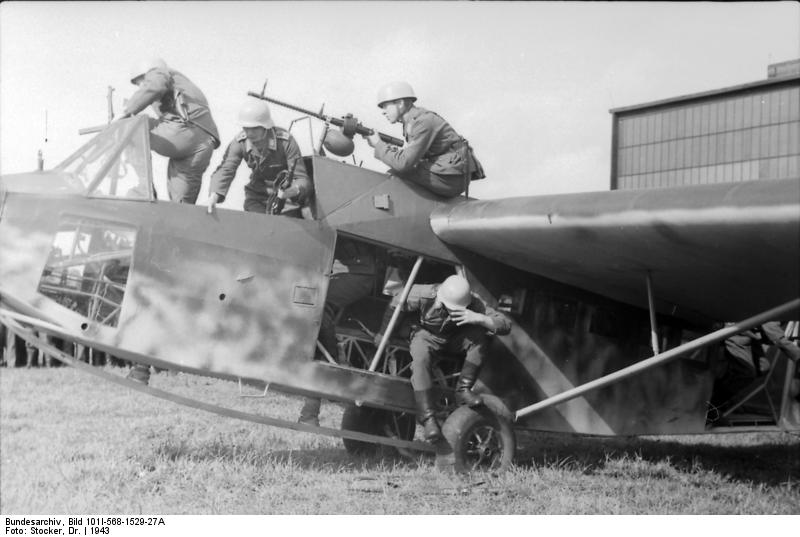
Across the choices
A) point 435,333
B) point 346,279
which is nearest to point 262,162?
point 346,279

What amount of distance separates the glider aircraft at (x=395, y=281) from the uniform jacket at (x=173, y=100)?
47 centimetres

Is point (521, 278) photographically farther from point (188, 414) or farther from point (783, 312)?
point (188, 414)

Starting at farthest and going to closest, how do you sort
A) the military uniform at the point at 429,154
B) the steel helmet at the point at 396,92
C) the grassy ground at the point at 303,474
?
the steel helmet at the point at 396,92
the military uniform at the point at 429,154
the grassy ground at the point at 303,474

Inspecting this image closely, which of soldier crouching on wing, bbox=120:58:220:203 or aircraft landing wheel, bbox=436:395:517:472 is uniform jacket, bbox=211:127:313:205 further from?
aircraft landing wheel, bbox=436:395:517:472

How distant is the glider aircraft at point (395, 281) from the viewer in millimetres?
6098

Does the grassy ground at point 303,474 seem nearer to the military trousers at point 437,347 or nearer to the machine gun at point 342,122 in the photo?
the military trousers at point 437,347

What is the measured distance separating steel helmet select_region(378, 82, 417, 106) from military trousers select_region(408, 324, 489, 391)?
Result: 7.16 feet

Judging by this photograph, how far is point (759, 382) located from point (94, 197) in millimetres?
7215

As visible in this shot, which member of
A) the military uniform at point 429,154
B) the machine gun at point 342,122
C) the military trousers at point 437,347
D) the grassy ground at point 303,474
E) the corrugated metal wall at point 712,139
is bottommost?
the grassy ground at point 303,474

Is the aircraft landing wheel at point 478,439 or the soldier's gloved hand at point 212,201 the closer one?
the soldier's gloved hand at point 212,201

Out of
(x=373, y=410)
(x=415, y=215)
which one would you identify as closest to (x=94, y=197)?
(x=415, y=215)

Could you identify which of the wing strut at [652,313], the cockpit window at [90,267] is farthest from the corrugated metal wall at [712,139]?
the cockpit window at [90,267]

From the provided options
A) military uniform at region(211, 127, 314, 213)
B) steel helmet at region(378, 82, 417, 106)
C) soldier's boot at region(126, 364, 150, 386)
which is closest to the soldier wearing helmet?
steel helmet at region(378, 82, 417, 106)

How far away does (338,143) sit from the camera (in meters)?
7.81
